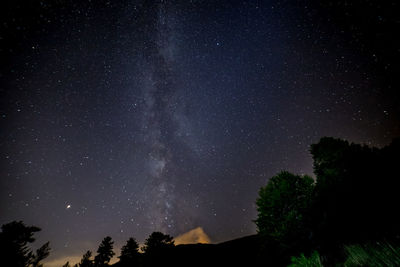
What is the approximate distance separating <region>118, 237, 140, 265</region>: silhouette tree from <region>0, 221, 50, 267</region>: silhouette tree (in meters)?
31.0

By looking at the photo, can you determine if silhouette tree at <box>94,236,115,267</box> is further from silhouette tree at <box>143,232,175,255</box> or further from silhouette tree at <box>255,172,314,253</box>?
silhouette tree at <box>255,172,314,253</box>

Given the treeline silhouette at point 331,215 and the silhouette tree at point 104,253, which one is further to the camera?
the silhouette tree at point 104,253

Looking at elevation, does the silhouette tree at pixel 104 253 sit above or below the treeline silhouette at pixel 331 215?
above

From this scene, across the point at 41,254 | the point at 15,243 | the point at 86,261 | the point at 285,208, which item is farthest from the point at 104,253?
the point at 285,208

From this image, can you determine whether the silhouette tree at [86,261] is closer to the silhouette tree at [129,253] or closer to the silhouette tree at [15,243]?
the silhouette tree at [129,253]

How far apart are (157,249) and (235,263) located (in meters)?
17.2

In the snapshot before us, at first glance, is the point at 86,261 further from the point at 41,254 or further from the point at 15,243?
the point at 15,243

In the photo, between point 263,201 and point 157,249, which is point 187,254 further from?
point 263,201

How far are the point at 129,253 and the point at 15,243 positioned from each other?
32402 millimetres

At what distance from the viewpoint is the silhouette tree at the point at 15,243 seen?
1184cm

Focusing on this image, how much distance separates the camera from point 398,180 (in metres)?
10.4

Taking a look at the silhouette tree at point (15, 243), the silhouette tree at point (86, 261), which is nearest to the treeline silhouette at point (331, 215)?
the silhouette tree at point (15, 243)

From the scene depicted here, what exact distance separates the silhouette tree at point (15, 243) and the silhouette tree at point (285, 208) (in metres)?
19.2

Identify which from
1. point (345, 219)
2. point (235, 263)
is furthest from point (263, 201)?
point (235, 263)
